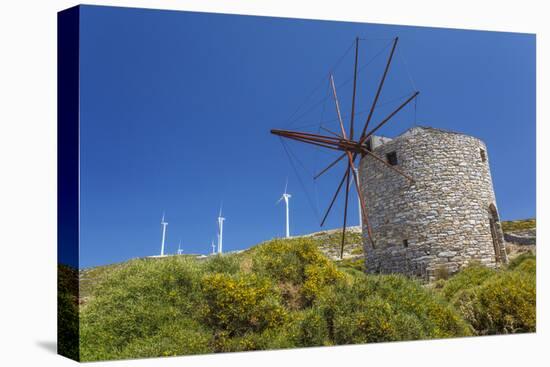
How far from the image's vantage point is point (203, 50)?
10789mm

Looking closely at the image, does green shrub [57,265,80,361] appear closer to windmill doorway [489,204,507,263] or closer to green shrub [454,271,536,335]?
green shrub [454,271,536,335]

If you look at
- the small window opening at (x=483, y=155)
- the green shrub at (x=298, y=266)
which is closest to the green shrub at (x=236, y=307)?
the green shrub at (x=298, y=266)

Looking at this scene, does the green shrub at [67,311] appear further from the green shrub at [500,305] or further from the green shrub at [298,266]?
the green shrub at [500,305]

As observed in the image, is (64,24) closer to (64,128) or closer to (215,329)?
(64,128)

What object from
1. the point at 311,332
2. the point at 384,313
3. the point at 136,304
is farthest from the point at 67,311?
the point at 384,313

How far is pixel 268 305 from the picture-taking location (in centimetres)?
1070

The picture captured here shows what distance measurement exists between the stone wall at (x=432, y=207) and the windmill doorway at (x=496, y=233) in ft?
0.09

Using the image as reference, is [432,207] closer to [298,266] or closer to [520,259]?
[520,259]

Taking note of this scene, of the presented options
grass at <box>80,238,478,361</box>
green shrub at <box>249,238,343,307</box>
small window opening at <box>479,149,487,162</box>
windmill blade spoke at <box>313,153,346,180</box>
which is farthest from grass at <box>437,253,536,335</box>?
windmill blade spoke at <box>313,153,346,180</box>

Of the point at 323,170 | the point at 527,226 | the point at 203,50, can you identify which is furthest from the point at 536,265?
the point at 203,50

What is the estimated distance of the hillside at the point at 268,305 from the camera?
32.3ft

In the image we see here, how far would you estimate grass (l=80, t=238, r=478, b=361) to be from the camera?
977 cm

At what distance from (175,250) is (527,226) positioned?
27.2 ft

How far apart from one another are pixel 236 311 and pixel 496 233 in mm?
7571
